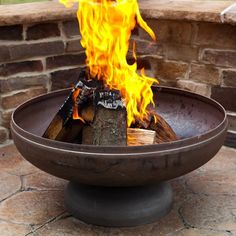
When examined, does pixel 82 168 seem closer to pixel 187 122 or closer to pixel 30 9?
pixel 187 122

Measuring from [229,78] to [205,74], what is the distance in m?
0.20

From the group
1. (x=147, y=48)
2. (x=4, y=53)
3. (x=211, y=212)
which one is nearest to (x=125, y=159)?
(x=211, y=212)

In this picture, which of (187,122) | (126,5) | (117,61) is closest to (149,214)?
(187,122)

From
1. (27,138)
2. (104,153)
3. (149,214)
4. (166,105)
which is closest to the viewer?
(104,153)

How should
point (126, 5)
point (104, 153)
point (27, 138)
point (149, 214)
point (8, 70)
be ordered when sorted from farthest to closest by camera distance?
point (8, 70), point (126, 5), point (149, 214), point (27, 138), point (104, 153)

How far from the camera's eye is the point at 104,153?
91.6 inches

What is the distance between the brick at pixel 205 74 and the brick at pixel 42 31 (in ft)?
3.69

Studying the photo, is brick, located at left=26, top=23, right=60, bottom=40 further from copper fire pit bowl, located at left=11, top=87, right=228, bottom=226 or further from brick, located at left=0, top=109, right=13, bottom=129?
copper fire pit bowl, located at left=11, top=87, right=228, bottom=226

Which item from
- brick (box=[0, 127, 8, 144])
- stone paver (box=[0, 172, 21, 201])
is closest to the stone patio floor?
stone paver (box=[0, 172, 21, 201])

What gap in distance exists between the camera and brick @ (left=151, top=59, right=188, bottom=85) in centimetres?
388

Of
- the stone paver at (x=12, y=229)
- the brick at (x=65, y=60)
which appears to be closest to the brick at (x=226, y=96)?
the brick at (x=65, y=60)

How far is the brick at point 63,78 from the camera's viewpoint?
3.97 meters

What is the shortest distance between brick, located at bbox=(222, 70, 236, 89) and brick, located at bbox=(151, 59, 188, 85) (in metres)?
0.33

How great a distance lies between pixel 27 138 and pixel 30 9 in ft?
5.09
